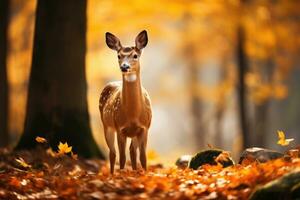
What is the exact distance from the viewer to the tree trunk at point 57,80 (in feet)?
40.9

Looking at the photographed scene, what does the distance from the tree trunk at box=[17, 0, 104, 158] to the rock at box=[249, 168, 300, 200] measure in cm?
638

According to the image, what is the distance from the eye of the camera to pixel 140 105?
31.3 feet

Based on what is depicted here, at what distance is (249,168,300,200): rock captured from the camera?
6.35 m

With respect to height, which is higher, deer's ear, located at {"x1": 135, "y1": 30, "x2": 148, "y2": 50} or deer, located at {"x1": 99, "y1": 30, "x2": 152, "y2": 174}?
deer's ear, located at {"x1": 135, "y1": 30, "x2": 148, "y2": 50}

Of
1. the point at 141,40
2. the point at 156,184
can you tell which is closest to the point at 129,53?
the point at 141,40

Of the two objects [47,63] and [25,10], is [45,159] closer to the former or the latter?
[47,63]

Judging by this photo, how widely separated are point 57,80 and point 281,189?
6846mm

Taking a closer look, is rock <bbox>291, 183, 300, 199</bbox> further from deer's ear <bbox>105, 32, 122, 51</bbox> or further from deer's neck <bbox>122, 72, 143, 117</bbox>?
deer's ear <bbox>105, 32, 122, 51</bbox>

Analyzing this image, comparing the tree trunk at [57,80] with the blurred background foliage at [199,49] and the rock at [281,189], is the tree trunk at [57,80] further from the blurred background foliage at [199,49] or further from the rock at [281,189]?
the blurred background foliage at [199,49]

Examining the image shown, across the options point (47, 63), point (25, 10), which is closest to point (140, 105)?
point (47, 63)

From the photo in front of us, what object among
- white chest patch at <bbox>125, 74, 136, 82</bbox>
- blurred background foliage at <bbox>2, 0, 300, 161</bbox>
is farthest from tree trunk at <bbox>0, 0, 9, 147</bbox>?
white chest patch at <bbox>125, 74, 136, 82</bbox>

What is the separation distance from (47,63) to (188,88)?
16975mm

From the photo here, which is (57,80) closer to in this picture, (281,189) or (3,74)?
(3,74)

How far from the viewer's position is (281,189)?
21.0 ft
